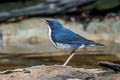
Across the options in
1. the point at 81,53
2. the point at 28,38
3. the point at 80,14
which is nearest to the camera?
the point at 81,53

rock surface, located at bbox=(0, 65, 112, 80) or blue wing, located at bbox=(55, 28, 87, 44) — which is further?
blue wing, located at bbox=(55, 28, 87, 44)

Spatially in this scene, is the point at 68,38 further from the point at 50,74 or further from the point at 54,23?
the point at 50,74

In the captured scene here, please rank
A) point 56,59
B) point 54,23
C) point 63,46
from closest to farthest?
point 63,46
point 54,23
point 56,59

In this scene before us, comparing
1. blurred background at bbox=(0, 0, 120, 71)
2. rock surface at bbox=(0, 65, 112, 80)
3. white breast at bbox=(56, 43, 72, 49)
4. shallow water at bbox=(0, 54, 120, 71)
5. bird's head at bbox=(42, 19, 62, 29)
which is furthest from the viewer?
blurred background at bbox=(0, 0, 120, 71)

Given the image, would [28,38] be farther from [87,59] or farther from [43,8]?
[87,59]

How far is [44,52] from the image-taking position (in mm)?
9984

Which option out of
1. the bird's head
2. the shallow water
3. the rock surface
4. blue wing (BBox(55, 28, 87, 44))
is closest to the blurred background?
the shallow water

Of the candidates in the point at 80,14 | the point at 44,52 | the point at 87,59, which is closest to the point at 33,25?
the point at 80,14

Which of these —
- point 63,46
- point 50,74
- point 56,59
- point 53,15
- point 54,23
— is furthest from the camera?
point 53,15

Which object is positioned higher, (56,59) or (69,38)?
(69,38)

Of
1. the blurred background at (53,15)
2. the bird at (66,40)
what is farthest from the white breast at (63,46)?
the blurred background at (53,15)

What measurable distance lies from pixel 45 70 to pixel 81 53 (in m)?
4.91

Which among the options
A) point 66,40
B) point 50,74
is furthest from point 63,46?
point 50,74

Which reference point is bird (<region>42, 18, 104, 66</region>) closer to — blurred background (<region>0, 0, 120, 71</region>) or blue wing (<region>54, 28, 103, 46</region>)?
blue wing (<region>54, 28, 103, 46</region>)
